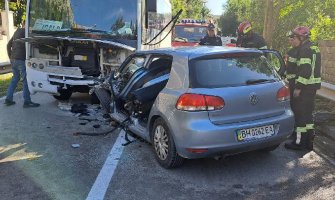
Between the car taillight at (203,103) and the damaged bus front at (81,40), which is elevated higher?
the damaged bus front at (81,40)

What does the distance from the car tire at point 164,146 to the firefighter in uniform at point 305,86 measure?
201 cm

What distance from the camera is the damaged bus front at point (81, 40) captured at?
8633mm

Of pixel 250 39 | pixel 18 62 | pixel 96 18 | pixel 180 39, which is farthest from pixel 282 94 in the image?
pixel 180 39

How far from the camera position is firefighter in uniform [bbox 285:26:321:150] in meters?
5.80

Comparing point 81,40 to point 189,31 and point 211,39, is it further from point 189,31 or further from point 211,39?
point 189,31

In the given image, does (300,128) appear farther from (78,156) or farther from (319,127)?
(78,156)

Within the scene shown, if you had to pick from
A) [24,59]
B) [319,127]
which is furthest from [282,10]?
[24,59]

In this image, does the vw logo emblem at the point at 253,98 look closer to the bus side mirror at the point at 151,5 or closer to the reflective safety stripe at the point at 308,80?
the reflective safety stripe at the point at 308,80

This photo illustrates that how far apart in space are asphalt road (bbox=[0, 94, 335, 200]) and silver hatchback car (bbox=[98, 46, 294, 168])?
34cm

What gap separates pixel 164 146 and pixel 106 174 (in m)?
0.79

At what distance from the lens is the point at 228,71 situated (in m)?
4.91

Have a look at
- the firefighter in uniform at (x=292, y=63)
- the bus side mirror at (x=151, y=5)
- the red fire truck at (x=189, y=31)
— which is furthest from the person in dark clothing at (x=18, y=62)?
the red fire truck at (x=189, y=31)

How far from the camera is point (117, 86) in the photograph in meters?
7.18

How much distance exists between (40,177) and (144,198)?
1.36 meters
